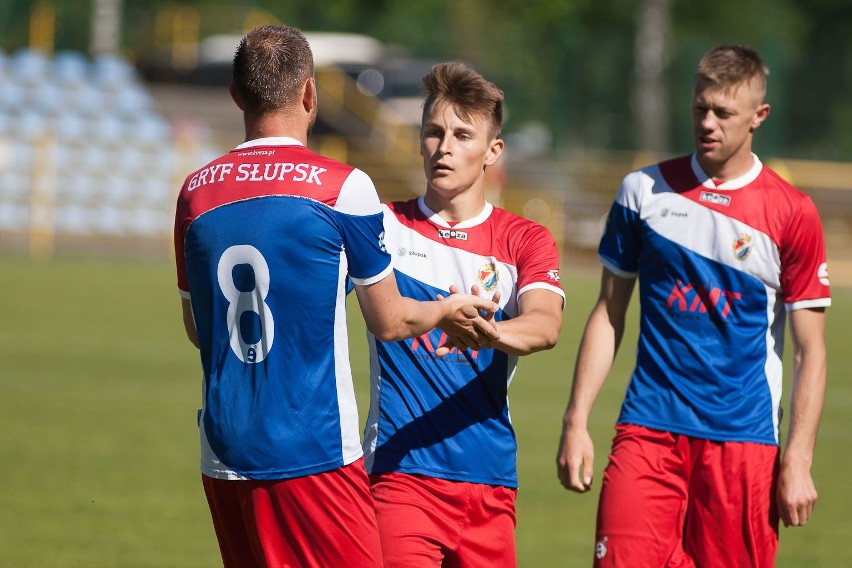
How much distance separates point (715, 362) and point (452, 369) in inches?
41.5

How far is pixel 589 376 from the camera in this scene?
15.9 feet

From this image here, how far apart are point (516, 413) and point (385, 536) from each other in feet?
24.2

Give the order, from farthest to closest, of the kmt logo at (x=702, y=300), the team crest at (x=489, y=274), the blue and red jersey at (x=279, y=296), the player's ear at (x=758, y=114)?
the player's ear at (x=758, y=114) < the kmt logo at (x=702, y=300) < the team crest at (x=489, y=274) < the blue and red jersey at (x=279, y=296)

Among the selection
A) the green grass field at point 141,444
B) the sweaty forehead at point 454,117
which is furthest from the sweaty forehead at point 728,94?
the green grass field at point 141,444

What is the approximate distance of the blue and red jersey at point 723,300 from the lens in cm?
471

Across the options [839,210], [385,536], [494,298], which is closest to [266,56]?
[494,298]

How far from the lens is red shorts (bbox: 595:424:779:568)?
4602 mm

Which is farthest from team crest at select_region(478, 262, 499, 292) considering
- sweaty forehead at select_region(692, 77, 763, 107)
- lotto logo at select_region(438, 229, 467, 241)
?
sweaty forehead at select_region(692, 77, 763, 107)

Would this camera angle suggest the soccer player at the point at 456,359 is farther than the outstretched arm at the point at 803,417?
No

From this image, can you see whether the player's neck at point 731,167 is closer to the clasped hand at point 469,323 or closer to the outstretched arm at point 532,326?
the outstretched arm at point 532,326

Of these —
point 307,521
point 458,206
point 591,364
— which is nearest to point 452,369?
point 458,206

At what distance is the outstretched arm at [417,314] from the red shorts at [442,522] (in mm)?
593

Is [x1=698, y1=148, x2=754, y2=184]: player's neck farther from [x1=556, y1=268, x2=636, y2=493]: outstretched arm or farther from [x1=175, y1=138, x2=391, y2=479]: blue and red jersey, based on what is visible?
[x1=175, y1=138, x2=391, y2=479]: blue and red jersey

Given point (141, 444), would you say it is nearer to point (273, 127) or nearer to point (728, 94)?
point (728, 94)
